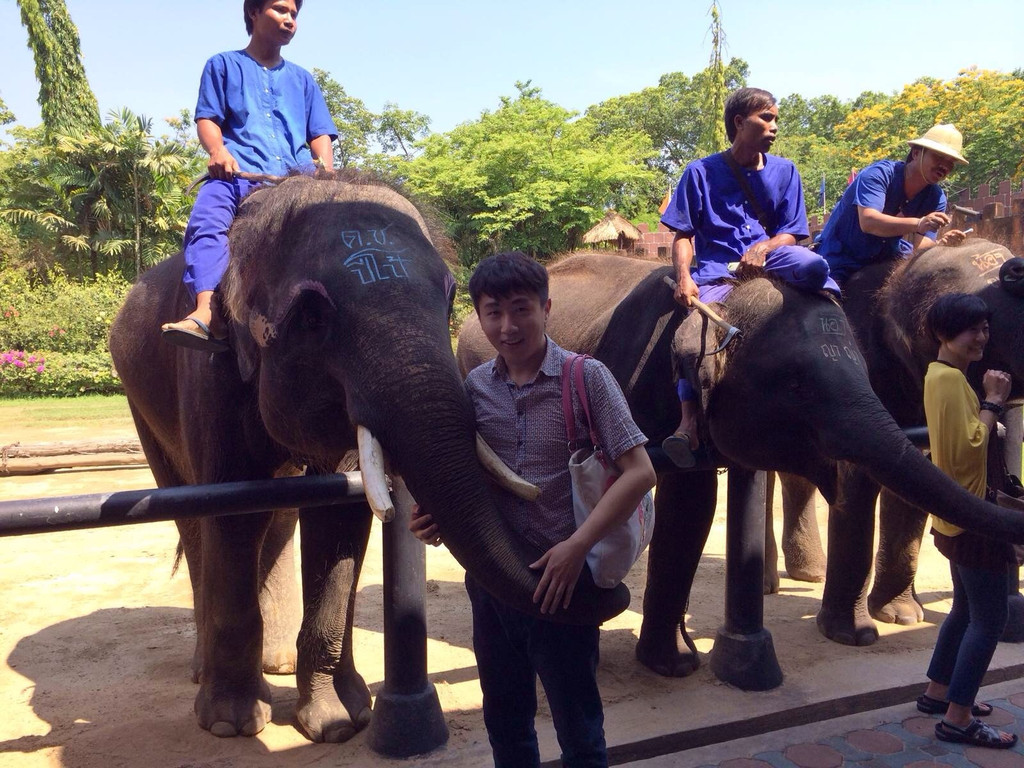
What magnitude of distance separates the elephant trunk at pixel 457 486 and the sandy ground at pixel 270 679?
4.33 ft

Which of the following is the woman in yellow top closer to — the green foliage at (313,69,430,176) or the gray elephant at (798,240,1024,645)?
the gray elephant at (798,240,1024,645)

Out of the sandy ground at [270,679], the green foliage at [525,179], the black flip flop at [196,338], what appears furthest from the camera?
the green foliage at [525,179]

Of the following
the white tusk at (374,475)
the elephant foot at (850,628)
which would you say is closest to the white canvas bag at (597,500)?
the white tusk at (374,475)

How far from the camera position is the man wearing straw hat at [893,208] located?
4.55 meters

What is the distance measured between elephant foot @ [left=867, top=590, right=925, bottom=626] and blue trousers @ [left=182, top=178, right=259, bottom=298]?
382cm

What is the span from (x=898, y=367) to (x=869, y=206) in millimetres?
857

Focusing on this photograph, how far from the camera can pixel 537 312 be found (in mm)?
2293

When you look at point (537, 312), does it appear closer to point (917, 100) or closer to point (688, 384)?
point (688, 384)

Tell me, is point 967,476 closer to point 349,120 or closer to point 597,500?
point 597,500

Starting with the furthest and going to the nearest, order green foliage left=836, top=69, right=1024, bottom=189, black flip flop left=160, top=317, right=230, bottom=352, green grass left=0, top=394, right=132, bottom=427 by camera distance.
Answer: green foliage left=836, top=69, right=1024, bottom=189 < green grass left=0, top=394, right=132, bottom=427 < black flip flop left=160, top=317, right=230, bottom=352

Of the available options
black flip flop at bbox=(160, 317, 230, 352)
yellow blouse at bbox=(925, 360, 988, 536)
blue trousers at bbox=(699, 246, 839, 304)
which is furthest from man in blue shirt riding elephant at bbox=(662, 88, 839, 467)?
black flip flop at bbox=(160, 317, 230, 352)

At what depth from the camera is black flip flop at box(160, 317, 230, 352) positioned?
2.92 metres

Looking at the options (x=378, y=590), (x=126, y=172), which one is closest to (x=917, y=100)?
(x=126, y=172)

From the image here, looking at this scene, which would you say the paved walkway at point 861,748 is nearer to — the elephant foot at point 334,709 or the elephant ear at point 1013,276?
the elephant foot at point 334,709
